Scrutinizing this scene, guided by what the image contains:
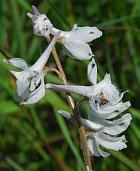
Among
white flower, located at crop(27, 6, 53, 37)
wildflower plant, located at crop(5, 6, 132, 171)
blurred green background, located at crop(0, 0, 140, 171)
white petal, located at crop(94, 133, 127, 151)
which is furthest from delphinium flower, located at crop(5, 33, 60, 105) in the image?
blurred green background, located at crop(0, 0, 140, 171)

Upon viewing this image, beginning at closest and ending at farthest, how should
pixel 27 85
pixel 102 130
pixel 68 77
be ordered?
pixel 27 85
pixel 102 130
pixel 68 77

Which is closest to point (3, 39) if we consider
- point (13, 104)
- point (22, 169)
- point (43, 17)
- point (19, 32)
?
point (19, 32)

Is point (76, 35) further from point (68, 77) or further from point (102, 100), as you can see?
point (68, 77)

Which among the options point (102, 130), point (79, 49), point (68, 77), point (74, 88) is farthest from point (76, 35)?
point (68, 77)

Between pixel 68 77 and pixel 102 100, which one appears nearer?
pixel 102 100

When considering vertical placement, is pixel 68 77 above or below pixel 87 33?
below

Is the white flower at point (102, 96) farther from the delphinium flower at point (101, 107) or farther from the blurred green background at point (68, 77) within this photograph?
the blurred green background at point (68, 77)
